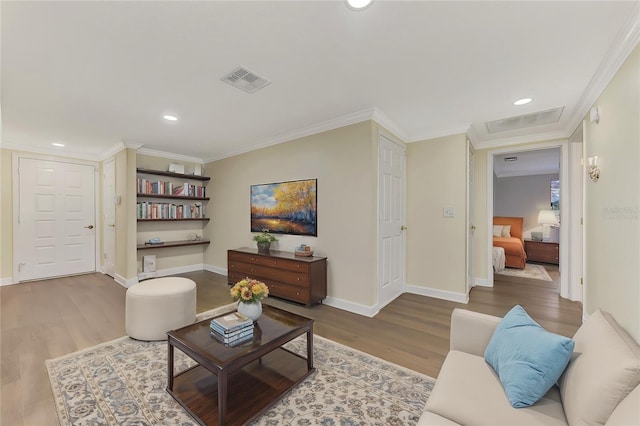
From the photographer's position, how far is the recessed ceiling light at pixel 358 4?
151 centimetres

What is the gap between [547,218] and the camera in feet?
21.1

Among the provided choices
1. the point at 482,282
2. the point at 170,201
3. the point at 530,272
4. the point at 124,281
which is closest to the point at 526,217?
the point at 530,272

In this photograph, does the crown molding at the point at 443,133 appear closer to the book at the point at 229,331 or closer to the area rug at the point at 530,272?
the area rug at the point at 530,272

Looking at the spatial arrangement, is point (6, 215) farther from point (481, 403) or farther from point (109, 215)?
point (481, 403)

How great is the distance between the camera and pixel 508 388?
47.2 inches

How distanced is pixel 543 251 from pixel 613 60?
5762 mm

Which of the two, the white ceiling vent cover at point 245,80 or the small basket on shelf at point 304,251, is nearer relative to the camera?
the white ceiling vent cover at point 245,80

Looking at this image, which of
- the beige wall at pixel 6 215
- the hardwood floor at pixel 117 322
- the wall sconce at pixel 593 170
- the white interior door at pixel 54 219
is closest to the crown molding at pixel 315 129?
the wall sconce at pixel 593 170

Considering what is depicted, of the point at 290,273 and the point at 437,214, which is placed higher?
the point at 437,214

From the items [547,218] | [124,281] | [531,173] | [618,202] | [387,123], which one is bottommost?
[124,281]

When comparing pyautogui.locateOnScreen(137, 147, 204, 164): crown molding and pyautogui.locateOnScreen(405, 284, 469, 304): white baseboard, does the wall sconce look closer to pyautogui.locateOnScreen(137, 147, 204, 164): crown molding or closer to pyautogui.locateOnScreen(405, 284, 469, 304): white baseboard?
pyautogui.locateOnScreen(405, 284, 469, 304): white baseboard

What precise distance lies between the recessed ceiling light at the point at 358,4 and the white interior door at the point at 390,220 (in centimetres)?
185

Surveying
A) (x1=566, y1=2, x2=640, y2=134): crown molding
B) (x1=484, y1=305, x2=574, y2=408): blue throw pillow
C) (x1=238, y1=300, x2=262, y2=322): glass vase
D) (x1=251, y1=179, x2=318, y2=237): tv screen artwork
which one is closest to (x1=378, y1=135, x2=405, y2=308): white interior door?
(x1=251, y1=179, x2=318, y2=237): tv screen artwork

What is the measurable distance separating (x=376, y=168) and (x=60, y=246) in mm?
5776
